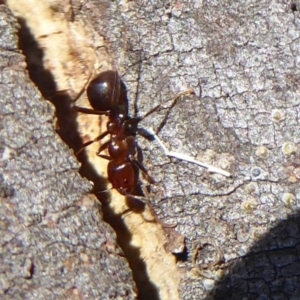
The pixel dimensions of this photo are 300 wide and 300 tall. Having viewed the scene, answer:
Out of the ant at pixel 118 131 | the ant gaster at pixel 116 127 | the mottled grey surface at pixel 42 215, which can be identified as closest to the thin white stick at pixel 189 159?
the ant at pixel 118 131

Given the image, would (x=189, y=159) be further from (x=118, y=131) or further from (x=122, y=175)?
(x=118, y=131)

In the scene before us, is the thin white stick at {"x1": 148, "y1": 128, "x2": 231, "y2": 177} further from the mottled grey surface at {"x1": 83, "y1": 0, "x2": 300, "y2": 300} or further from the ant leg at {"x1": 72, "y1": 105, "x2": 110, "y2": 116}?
the ant leg at {"x1": 72, "y1": 105, "x2": 110, "y2": 116}

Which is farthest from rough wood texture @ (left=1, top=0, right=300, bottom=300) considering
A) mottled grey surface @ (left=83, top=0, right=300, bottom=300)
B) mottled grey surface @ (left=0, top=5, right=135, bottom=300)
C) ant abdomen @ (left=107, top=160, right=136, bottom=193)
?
mottled grey surface @ (left=0, top=5, right=135, bottom=300)

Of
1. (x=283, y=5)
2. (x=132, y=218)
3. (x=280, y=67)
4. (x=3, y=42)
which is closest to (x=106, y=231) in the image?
(x=132, y=218)

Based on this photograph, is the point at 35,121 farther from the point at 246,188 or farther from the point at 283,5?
the point at 283,5

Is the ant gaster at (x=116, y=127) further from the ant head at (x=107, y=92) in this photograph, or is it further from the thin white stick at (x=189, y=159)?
the thin white stick at (x=189, y=159)

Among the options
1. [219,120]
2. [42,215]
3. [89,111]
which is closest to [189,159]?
[219,120]
